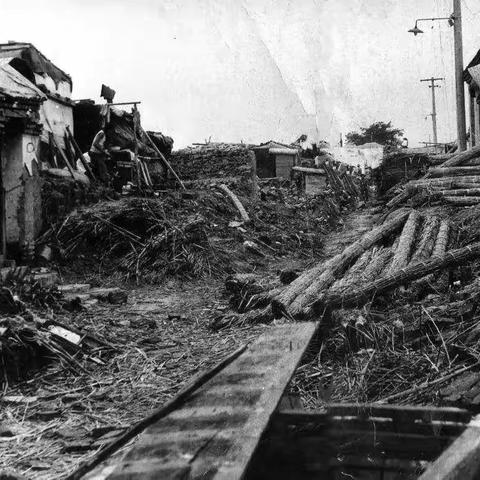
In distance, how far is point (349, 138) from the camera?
6212 cm

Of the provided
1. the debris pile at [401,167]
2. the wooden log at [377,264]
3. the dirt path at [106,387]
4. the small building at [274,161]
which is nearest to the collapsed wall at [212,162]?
the debris pile at [401,167]

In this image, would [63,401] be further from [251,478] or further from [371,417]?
[371,417]

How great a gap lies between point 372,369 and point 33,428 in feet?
7.91

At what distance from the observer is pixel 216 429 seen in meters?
2.48

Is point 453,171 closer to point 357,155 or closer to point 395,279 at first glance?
point 395,279

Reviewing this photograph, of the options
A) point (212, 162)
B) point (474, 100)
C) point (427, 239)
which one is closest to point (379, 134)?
point (474, 100)

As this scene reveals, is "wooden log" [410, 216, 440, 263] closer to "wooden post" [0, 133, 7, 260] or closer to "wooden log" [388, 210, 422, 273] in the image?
"wooden log" [388, 210, 422, 273]

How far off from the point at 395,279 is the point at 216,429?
3.51m

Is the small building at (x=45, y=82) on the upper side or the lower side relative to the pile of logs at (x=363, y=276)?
upper

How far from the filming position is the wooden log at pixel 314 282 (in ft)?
18.7

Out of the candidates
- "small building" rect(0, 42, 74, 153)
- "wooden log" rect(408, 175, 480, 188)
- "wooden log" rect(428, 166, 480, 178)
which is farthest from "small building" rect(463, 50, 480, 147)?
"small building" rect(0, 42, 74, 153)

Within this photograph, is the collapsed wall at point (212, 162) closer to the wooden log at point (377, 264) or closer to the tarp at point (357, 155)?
the wooden log at point (377, 264)

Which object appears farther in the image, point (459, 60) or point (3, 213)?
point (459, 60)

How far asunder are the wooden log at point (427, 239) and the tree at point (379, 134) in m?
52.3
